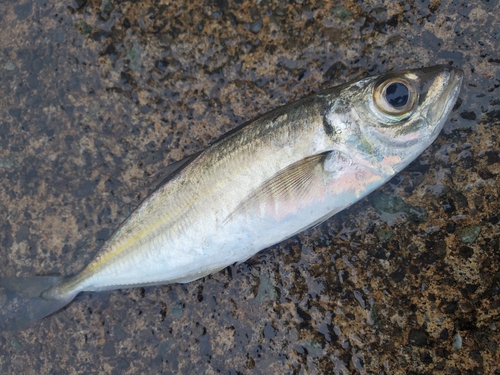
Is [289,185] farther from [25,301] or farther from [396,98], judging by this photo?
[25,301]

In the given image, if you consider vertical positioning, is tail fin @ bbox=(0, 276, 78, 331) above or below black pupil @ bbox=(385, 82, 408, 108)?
below

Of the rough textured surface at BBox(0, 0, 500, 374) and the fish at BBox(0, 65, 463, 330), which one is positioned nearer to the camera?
the fish at BBox(0, 65, 463, 330)

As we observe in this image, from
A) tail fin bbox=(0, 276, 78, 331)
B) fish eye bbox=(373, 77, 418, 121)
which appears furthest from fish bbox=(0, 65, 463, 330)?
tail fin bbox=(0, 276, 78, 331)

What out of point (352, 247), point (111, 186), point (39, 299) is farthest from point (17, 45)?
point (352, 247)

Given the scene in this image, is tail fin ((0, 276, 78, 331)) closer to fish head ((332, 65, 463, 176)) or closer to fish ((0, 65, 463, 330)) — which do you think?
fish ((0, 65, 463, 330))

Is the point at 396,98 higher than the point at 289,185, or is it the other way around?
the point at 396,98

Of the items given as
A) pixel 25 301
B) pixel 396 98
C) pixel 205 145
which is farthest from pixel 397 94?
pixel 25 301

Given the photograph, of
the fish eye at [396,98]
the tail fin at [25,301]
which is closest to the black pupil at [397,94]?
the fish eye at [396,98]

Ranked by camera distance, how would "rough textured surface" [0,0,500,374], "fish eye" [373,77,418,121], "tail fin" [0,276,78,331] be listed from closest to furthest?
"fish eye" [373,77,418,121]
"rough textured surface" [0,0,500,374]
"tail fin" [0,276,78,331]

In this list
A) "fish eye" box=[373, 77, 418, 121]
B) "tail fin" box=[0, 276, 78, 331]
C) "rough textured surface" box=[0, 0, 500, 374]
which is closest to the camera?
"fish eye" box=[373, 77, 418, 121]
